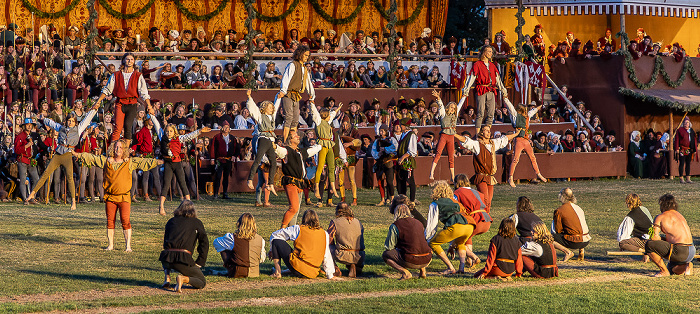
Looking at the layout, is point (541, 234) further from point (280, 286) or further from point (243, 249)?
point (243, 249)

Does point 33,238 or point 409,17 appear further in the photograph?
point 409,17

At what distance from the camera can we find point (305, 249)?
39.4 ft

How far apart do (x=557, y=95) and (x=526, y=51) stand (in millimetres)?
2125

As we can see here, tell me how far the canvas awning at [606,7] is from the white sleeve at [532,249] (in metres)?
23.6

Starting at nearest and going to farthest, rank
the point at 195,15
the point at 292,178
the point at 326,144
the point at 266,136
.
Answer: the point at 292,178, the point at 266,136, the point at 326,144, the point at 195,15

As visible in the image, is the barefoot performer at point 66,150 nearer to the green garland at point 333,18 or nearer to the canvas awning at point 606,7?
the green garland at point 333,18

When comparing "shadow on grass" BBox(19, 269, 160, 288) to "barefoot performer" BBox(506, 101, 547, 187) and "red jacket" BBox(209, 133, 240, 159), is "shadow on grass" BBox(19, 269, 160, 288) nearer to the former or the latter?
"barefoot performer" BBox(506, 101, 547, 187)

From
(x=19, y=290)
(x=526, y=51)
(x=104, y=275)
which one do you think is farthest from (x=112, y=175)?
(x=526, y=51)

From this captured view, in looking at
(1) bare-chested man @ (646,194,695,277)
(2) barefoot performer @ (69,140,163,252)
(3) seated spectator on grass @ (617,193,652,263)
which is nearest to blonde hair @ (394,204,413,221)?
(1) bare-chested man @ (646,194,695,277)

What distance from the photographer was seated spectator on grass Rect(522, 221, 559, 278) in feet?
40.1

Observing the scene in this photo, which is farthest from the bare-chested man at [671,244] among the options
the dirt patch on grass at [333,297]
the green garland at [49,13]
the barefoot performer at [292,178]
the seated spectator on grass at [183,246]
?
the green garland at [49,13]

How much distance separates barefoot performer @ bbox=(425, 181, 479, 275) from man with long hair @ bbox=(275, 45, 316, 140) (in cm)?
456

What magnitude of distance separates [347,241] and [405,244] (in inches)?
30.1

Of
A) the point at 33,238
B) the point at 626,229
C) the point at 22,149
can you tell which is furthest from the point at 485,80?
the point at 22,149
